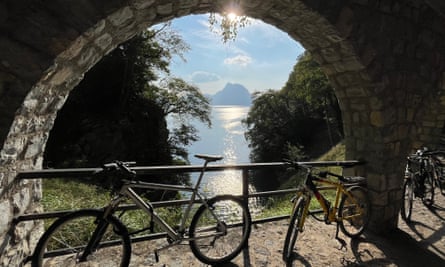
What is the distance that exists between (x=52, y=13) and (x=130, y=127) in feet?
32.0

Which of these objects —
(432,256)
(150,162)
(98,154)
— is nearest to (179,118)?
(150,162)

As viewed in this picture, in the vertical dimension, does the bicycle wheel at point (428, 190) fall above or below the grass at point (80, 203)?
above

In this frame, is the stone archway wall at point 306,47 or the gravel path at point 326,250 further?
the gravel path at point 326,250

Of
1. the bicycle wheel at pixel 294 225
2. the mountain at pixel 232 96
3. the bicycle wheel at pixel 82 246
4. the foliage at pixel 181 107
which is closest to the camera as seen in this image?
the bicycle wheel at pixel 82 246

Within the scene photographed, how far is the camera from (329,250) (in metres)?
2.77

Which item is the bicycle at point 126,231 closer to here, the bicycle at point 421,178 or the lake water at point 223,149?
the bicycle at point 421,178

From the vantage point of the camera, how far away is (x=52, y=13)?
1640 mm

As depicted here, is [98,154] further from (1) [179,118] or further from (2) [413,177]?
(2) [413,177]

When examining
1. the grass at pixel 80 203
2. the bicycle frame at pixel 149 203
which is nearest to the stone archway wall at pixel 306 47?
the bicycle frame at pixel 149 203

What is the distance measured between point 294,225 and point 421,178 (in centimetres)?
255

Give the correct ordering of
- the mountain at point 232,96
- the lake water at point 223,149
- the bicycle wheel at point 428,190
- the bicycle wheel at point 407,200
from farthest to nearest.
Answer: the mountain at point 232,96, the lake water at point 223,149, the bicycle wheel at point 428,190, the bicycle wheel at point 407,200

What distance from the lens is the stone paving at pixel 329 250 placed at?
8.24ft

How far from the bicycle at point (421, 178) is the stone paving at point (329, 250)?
367mm

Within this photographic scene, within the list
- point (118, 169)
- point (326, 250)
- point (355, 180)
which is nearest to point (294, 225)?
point (326, 250)
